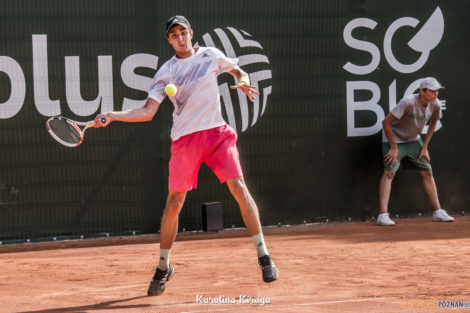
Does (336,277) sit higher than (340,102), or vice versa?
(340,102)

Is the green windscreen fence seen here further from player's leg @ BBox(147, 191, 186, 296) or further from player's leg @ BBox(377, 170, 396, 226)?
player's leg @ BBox(147, 191, 186, 296)

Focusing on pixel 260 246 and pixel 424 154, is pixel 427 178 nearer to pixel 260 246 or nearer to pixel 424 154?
pixel 424 154

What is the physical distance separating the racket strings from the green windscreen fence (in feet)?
8.33

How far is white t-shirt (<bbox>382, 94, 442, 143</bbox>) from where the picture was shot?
8.64 m

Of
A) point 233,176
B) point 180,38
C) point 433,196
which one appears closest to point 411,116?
point 433,196

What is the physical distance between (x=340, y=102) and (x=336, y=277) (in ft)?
11.3

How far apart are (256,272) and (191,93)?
63.3 inches

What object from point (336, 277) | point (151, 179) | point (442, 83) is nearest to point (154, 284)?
point (336, 277)

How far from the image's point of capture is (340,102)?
888 centimetres

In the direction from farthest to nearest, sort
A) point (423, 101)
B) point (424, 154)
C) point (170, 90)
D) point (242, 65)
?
point (424, 154)
point (423, 101)
point (242, 65)
point (170, 90)

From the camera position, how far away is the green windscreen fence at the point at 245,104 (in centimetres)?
800

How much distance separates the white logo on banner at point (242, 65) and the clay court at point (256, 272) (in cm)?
129

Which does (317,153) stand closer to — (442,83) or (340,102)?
(340,102)

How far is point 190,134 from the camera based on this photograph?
538 centimetres
